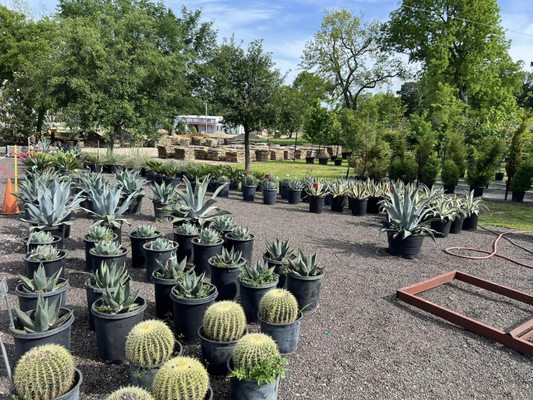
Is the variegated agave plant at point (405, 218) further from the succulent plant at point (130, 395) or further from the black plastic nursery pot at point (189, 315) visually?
the succulent plant at point (130, 395)

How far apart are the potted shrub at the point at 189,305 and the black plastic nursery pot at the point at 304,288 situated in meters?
0.96

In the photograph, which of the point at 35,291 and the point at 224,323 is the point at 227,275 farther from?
the point at 35,291

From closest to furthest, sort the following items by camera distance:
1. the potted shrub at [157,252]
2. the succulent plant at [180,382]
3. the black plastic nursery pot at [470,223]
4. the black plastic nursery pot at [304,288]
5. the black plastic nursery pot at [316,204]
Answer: the succulent plant at [180,382] < the black plastic nursery pot at [304,288] < the potted shrub at [157,252] < the black plastic nursery pot at [470,223] < the black plastic nursery pot at [316,204]

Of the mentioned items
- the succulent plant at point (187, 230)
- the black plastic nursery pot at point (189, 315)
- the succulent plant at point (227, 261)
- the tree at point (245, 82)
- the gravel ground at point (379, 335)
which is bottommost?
the gravel ground at point (379, 335)

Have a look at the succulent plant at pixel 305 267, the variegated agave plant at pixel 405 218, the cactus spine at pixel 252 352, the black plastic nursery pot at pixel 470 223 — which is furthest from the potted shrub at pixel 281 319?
the black plastic nursery pot at pixel 470 223

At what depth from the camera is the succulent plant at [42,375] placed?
2.44 metres

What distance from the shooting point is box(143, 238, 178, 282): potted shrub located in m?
4.88

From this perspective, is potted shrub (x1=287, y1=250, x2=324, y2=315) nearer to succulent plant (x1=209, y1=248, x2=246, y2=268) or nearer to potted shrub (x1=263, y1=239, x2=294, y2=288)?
potted shrub (x1=263, y1=239, x2=294, y2=288)

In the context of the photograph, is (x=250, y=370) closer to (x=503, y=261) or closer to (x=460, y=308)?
(x=460, y=308)

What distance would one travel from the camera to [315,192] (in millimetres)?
10219

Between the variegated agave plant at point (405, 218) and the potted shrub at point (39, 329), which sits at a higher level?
the variegated agave plant at point (405, 218)

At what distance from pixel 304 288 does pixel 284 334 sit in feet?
2.79

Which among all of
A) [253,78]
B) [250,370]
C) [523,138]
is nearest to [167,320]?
[250,370]

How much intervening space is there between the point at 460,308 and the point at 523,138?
11299 mm
